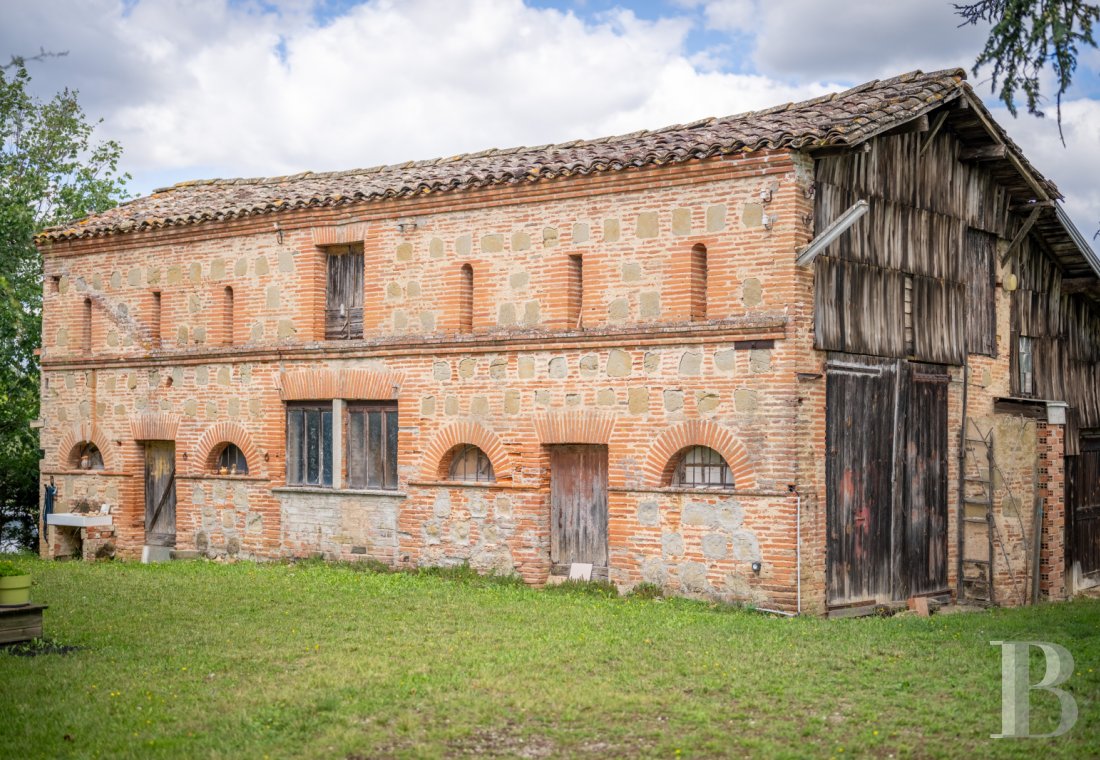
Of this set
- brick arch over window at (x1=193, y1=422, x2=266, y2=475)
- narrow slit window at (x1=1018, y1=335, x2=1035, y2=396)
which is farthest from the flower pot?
narrow slit window at (x1=1018, y1=335, x2=1035, y2=396)

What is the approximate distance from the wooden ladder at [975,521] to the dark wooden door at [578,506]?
16.1ft

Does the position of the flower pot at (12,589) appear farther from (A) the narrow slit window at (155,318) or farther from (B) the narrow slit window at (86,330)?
(B) the narrow slit window at (86,330)

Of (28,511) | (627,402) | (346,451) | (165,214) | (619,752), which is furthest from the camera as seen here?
(28,511)

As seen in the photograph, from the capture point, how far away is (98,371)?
20375mm

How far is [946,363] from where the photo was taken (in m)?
16.5

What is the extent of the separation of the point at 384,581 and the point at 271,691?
620cm

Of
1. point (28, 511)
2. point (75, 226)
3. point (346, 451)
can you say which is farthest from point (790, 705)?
point (28, 511)

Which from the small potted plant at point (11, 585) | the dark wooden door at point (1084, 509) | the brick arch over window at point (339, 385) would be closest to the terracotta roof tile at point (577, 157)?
the brick arch over window at point (339, 385)

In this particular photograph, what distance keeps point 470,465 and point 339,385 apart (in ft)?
7.83

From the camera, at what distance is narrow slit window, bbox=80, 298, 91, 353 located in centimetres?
2064

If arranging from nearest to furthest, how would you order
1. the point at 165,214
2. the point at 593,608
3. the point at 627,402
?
the point at 593,608 < the point at 627,402 < the point at 165,214

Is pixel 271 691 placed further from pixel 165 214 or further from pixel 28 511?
pixel 28 511

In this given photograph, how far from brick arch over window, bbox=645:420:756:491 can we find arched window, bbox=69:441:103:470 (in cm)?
1044

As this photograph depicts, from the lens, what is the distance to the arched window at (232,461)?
1889 cm
